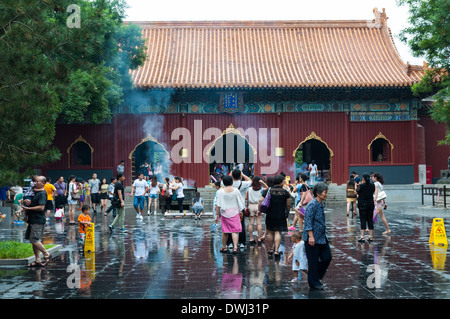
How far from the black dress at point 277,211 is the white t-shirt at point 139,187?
320 inches

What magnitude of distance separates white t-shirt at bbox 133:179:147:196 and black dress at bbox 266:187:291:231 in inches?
320

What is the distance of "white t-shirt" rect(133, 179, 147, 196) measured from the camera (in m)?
16.9

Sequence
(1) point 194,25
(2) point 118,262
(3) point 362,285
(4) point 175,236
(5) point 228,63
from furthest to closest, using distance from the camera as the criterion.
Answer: (1) point 194,25
(5) point 228,63
(4) point 175,236
(2) point 118,262
(3) point 362,285

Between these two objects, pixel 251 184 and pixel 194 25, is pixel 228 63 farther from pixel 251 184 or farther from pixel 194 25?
pixel 251 184

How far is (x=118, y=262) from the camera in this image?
9219mm

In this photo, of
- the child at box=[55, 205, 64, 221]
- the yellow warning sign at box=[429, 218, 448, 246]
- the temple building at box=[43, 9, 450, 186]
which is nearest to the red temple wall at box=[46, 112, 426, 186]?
the temple building at box=[43, 9, 450, 186]

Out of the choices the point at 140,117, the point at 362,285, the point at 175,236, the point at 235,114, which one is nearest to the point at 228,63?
the point at 235,114

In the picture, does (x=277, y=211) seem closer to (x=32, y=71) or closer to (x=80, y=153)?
(x=32, y=71)

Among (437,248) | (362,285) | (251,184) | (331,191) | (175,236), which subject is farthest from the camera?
(331,191)

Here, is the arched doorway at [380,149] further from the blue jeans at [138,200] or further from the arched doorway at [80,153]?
the arched doorway at [80,153]

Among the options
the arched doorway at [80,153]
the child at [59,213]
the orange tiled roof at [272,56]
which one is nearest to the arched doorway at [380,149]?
the orange tiled roof at [272,56]

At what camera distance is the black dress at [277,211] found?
369 inches

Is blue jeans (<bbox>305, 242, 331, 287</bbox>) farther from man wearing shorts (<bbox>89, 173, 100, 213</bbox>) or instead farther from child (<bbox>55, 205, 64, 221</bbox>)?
man wearing shorts (<bbox>89, 173, 100, 213</bbox>)
